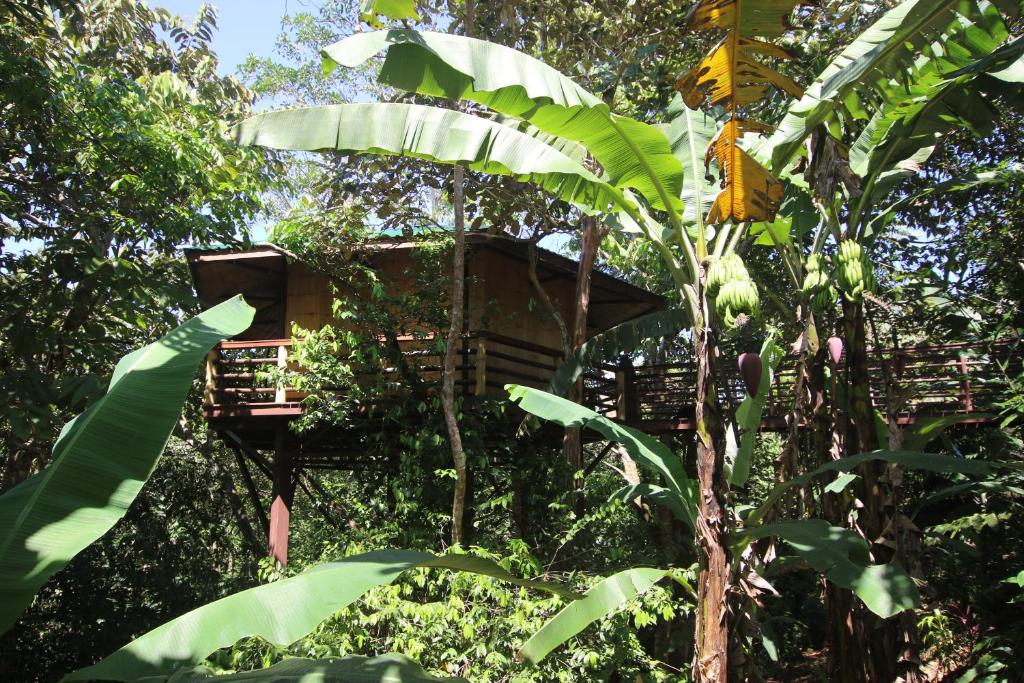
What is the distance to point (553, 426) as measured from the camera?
454 inches

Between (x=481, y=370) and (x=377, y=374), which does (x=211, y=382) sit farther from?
(x=481, y=370)

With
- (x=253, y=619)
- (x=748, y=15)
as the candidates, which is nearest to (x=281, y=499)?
(x=253, y=619)

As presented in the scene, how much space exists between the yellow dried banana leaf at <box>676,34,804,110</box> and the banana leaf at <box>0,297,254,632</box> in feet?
10.7

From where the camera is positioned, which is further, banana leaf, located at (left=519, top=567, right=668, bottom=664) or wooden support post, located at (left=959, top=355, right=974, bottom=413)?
wooden support post, located at (left=959, top=355, right=974, bottom=413)

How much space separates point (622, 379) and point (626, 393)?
0.22m

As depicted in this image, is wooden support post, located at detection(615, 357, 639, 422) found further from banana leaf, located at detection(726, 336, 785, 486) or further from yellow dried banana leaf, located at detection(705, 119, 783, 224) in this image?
yellow dried banana leaf, located at detection(705, 119, 783, 224)

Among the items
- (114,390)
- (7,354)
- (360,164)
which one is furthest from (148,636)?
(360,164)

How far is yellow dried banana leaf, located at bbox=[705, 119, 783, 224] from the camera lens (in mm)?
4852

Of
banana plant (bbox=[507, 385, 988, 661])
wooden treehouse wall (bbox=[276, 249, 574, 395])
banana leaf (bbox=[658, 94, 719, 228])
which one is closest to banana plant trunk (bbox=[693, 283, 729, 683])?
banana plant (bbox=[507, 385, 988, 661])

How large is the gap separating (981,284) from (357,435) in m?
8.35

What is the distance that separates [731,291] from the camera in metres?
4.23

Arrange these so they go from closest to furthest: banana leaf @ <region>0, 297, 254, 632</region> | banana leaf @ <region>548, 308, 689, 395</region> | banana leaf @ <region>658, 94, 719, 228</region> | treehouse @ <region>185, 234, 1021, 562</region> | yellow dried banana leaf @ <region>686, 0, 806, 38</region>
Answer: banana leaf @ <region>0, 297, 254, 632</region>, yellow dried banana leaf @ <region>686, 0, 806, 38</region>, banana leaf @ <region>658, 94, 719, 228</region>, banana leaf @ <region>548, 308, 689, 395</region>, treehouse @ <region>185, 234, 1021, 562</region>

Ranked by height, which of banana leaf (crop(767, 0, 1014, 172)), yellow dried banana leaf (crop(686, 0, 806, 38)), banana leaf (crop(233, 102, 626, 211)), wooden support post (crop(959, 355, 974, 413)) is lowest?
wooden support post (crop(959, 355, 974, 413))

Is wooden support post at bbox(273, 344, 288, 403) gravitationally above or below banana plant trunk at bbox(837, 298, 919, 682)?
above
